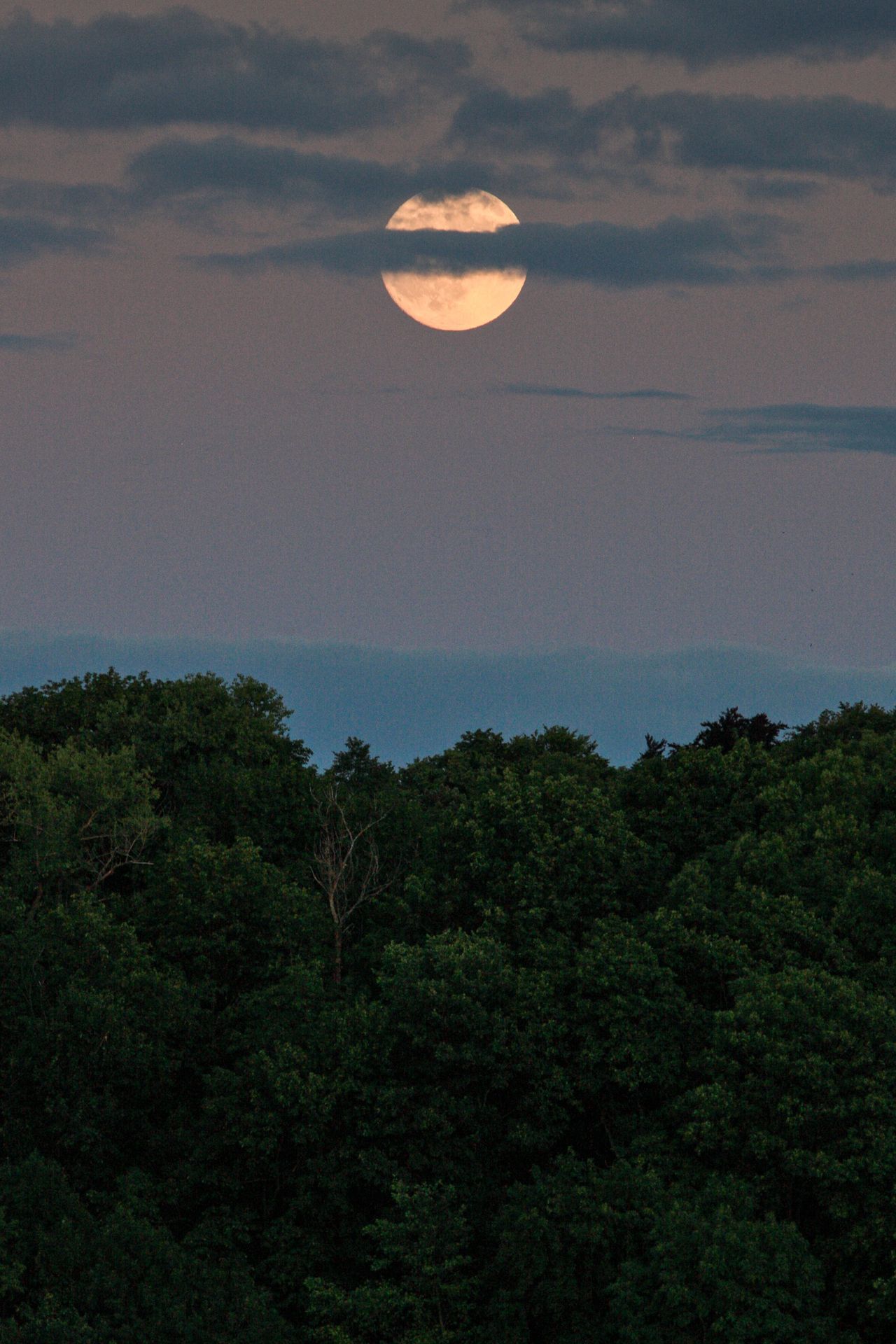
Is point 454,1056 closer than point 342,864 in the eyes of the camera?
Yes

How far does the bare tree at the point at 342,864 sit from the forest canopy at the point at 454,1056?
0.23 meters

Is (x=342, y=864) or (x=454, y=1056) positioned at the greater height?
(x=342, y=864)

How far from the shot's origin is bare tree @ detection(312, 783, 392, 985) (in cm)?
4894

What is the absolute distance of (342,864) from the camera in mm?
49531

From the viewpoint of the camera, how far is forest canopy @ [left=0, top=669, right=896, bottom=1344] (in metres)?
34.1

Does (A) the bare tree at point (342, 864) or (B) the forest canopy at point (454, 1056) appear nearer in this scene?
(B) the forest canopy at point (454, 1056)

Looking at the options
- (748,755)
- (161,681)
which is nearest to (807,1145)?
(748,755)

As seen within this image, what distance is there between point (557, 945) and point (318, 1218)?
9468 mm

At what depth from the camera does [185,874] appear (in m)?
46.8

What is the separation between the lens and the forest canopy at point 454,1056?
112 ft

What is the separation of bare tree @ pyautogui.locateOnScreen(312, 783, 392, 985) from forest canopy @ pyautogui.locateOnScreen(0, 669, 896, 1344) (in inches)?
9.0

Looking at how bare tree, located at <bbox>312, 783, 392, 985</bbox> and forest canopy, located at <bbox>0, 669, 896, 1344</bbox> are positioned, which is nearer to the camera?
forest canopy, located at <bbox>0, 669, 896, 1344</bbox>

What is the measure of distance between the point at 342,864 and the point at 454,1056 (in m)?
11.9

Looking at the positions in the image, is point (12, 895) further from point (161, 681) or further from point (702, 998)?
point (702, 998)
